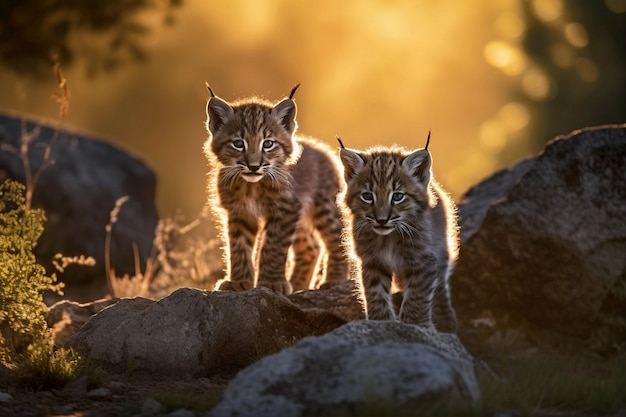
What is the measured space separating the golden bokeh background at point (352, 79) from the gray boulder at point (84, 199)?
284 inches

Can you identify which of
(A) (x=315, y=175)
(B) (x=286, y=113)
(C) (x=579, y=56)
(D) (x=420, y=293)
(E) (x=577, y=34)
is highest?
(E) (x=577, y=34)

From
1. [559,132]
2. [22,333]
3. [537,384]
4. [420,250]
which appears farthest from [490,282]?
[559,132]

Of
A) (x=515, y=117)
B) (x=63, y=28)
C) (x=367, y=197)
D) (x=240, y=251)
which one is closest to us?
(x=367, y=197)

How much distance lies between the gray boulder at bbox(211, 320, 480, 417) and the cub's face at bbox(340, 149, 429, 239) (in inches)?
83.1

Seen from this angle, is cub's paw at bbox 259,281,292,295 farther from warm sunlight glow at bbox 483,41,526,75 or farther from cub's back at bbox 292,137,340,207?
warm sunlight glow at bbox 483,41,526,75

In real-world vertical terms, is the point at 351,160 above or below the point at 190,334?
above

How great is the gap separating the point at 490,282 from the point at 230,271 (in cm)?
267

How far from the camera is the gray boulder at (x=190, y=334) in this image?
27.5 feet

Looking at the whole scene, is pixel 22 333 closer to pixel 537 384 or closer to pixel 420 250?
pixel 420 250

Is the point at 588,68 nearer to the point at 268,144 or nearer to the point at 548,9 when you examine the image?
the point at 548,9

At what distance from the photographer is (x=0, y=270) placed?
862 cm

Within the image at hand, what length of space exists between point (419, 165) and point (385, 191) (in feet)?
1.39

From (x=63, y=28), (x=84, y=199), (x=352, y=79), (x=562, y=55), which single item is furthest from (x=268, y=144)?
(x=352, y=79)

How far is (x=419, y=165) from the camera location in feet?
28.5
